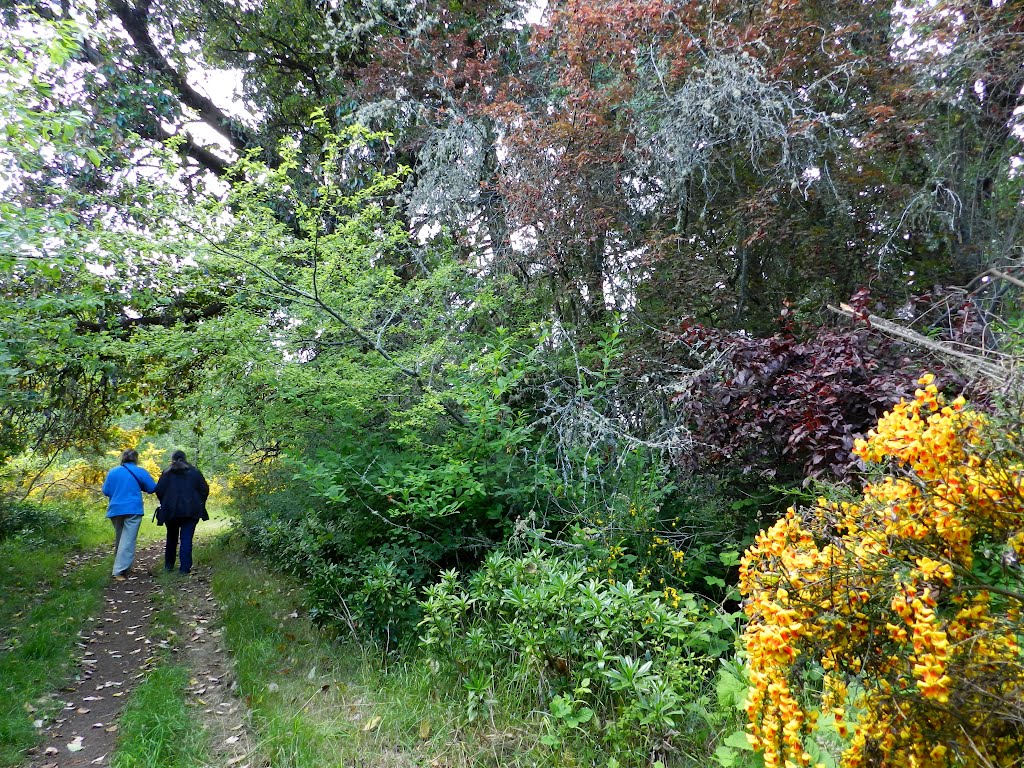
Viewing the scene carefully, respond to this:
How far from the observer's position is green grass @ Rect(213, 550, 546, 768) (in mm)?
2982

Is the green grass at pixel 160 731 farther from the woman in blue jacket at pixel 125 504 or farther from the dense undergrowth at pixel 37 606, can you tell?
the woman in blue jacket at pixel 125 504

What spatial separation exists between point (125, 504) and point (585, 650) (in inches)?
236

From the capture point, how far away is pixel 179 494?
6938 mm

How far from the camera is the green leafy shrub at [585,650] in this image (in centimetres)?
270

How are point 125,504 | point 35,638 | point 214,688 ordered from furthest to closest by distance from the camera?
point 125,504 < point 35,638 < point 214,688

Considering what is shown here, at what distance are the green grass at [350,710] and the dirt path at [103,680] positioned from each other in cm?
72

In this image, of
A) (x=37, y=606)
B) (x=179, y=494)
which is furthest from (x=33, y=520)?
(x=37, y=606)

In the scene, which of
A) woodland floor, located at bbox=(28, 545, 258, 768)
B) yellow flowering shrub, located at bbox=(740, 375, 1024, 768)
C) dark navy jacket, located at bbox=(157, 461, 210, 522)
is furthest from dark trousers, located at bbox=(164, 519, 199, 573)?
yellow flowering shrub, located at bbox=(740, 375, 1024, 768)

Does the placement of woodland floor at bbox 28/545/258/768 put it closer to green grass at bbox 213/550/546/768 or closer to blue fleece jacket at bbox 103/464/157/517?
green grass at bbox 213/550/546/768

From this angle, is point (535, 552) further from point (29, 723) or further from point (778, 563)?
point (29, 723)

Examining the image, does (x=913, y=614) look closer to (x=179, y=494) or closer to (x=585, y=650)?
(x=585, y=650)

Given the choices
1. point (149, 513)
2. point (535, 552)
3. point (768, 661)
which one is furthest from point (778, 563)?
point (149, 513)

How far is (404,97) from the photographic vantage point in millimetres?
6992

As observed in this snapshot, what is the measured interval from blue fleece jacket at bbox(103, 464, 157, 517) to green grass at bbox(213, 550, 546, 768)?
2.69 meters
